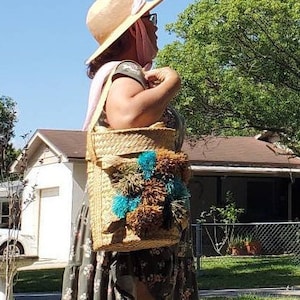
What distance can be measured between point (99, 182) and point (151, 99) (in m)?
0.37

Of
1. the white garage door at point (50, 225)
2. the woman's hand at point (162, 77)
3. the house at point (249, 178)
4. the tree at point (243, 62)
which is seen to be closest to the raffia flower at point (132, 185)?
the woman's hand at point (162, 77)

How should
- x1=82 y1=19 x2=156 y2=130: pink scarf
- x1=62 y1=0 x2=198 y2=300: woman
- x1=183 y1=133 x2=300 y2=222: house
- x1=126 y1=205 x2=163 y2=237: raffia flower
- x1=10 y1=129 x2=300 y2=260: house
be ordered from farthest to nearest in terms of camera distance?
x1=183 y1=133 x2=300 y2=222: house
x1=10 y1=129 x2=300 y2=260: house
x1=82 y1=19 x2=156 y2=130: pink scarf
x1=62 y1=0 x2=198 y2=300: woman
x1=126 y1=205 x2=163 y2=237: raffia flower

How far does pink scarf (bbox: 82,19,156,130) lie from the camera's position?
307 cm

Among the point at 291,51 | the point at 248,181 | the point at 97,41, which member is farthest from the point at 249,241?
the point at 97,41

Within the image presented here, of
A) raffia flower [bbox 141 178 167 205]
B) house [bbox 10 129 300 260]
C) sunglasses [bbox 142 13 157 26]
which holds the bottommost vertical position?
raffia flower [bbox 141 178 167 205]

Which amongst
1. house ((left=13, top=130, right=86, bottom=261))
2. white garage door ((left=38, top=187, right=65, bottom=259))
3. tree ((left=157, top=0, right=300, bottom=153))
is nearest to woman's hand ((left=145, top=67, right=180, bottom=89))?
tree ((left=157, top=0, right=300, bottom=153))

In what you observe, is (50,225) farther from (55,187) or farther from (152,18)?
(152,18)

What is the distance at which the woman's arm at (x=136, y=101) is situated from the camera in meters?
2.77

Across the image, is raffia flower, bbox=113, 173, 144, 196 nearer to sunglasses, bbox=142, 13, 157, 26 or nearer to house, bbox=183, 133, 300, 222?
sunglasses, bbox=142, 13, 157, 26

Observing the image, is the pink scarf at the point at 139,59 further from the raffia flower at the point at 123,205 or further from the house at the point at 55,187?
the house at the point at 55,187

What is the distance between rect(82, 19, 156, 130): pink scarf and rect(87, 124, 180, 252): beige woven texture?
0.28 meters

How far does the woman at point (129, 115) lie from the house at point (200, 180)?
727 inches

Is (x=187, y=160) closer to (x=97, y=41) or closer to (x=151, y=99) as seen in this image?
(x=151, y=99)

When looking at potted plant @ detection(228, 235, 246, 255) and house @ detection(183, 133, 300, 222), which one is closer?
potted plant @ detection(228, 235, 246, 255)
